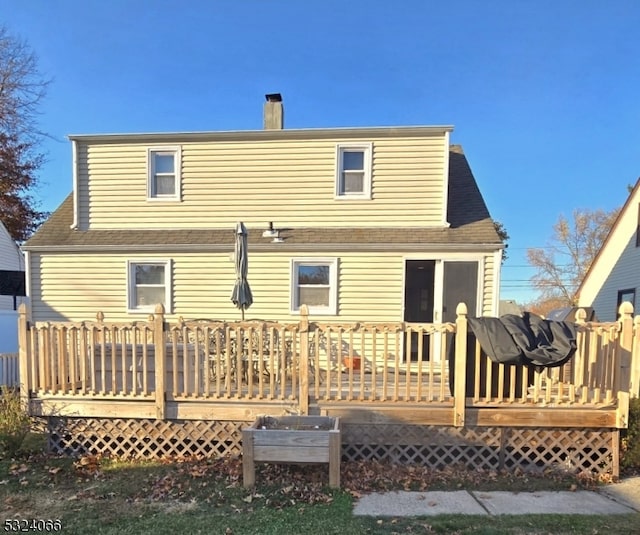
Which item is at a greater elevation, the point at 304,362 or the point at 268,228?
the point at 268,228

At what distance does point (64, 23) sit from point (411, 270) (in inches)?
423

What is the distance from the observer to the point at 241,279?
6.04 meters

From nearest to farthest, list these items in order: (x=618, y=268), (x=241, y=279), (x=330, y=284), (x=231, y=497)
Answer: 1. (x=231, y=497)
2. (x=241, y=279)
3. (x=330, y=284)
4. (x=618, y=268)

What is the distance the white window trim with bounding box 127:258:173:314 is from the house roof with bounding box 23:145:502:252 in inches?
10.7

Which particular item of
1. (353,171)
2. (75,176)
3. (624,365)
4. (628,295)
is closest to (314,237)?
(353,171)

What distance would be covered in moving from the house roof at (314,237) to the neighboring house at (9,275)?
755 cm

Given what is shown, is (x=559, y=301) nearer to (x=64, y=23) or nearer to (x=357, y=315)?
(x=357, y=315)

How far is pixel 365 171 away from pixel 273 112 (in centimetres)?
290

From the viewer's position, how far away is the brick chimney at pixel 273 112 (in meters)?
8.91

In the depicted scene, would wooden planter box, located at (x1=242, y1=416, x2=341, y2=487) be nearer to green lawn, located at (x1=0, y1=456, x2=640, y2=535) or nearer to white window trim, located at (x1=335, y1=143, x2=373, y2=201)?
green lawn, located at (x1=0, y1=456, x2=640, y2=535)

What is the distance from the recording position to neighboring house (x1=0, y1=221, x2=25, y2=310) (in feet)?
44.3

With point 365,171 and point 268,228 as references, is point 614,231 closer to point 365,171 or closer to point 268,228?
point 365,171

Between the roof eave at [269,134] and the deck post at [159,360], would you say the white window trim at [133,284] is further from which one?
the deck post at [159,360]

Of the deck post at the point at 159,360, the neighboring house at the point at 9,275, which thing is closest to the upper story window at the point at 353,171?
the deck post at the point at 159,360
